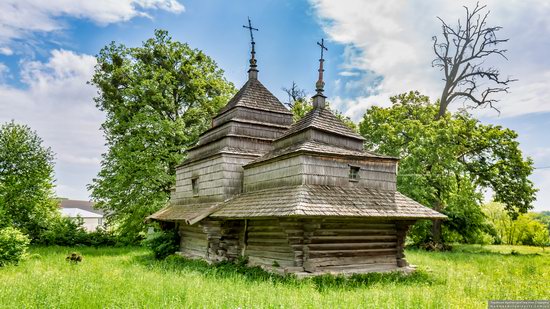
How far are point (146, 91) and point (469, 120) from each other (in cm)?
2302

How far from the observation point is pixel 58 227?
2764 cm

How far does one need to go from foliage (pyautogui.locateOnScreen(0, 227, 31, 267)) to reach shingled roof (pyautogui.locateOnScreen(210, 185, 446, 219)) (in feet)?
27.7

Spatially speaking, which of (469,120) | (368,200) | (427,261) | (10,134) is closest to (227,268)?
(368,200)

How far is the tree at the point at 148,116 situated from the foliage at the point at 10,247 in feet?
29.8

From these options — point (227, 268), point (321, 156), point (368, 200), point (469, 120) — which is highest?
point (469, 120)

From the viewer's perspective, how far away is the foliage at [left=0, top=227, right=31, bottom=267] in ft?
51.9

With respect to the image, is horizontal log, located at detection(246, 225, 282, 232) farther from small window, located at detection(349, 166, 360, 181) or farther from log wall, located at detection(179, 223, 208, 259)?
small window, located at detection(349, 166, 360, 181)

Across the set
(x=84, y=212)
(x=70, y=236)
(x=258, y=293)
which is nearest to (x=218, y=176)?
A: (x=258, y=293)

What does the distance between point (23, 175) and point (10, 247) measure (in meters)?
11.9

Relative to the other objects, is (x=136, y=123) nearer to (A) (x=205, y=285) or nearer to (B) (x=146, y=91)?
(B) (x=146, y=91)

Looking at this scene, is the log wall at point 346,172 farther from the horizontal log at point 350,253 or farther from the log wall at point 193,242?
the log wall at point 193,242

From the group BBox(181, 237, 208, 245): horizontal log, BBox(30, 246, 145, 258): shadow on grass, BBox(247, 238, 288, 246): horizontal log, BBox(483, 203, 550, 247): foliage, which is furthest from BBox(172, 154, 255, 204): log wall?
BBox(483, 203, 550, 247): foliage

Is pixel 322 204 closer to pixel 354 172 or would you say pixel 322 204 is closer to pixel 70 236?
pixel 354 172

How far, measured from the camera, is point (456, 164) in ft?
87.6
